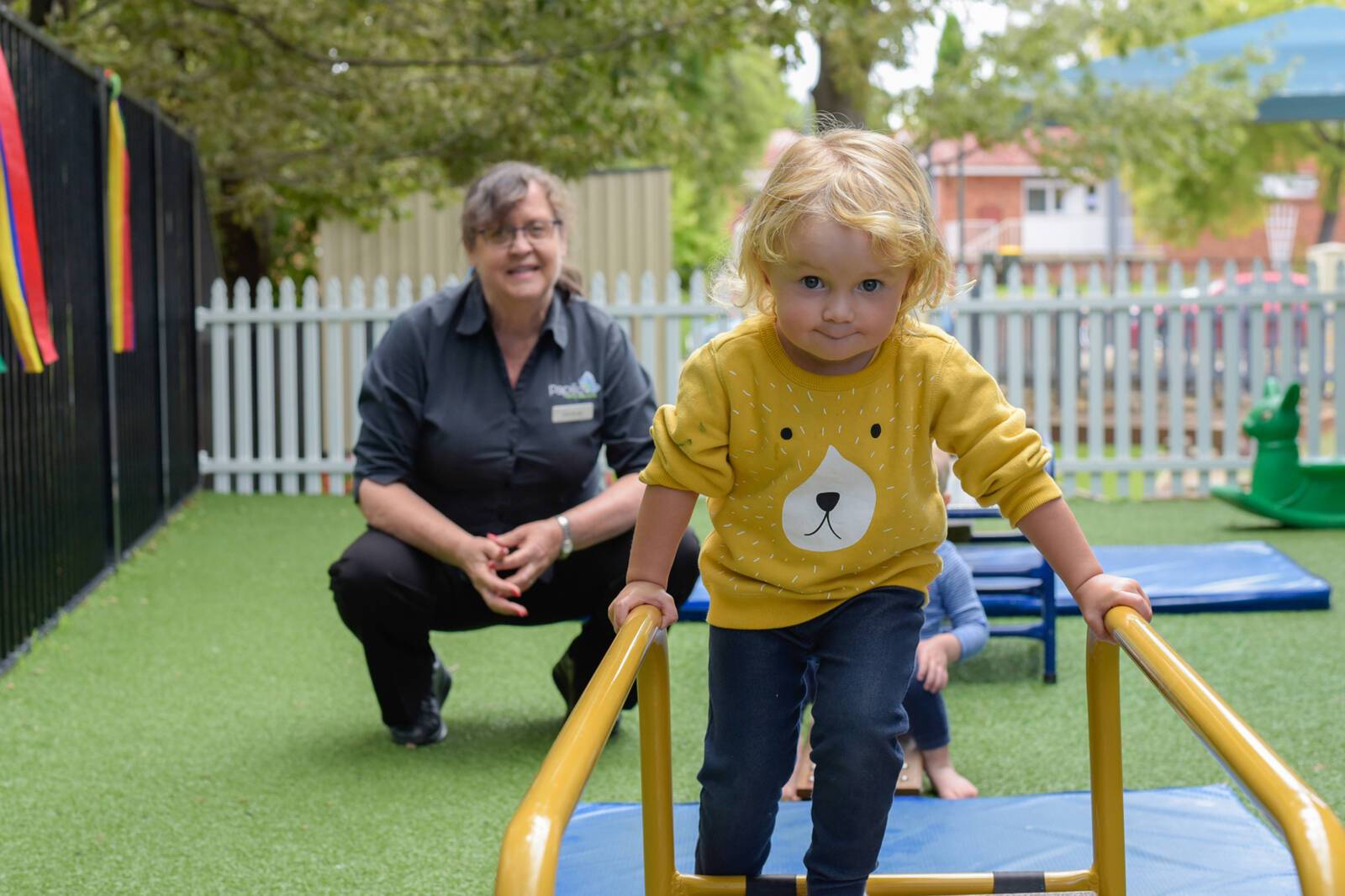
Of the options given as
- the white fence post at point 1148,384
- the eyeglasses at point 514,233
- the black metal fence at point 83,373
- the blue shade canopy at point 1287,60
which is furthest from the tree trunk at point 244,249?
the eyeglasses at point 514,233

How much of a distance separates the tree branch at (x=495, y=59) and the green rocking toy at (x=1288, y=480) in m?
3.56

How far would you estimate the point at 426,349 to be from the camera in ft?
12.7

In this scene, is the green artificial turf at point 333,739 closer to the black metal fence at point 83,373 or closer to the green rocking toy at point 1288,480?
the black metal fence at point 83,373

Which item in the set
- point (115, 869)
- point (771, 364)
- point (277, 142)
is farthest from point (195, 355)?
point (771, 364)

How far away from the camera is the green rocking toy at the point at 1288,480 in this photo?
736cm

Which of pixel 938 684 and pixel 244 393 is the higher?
pixel 244 393

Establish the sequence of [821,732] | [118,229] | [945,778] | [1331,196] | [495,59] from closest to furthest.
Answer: [821,732]
[945,778]
[118,229]
[495,59]
[1331,196]

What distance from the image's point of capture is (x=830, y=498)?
7.30ft

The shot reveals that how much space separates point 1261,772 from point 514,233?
107 inches

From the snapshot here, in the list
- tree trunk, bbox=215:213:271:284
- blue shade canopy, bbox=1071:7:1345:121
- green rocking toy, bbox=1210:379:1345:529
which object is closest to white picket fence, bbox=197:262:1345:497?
green rocking toy, bbox=1210:379:1345:529

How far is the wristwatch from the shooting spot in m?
3.66

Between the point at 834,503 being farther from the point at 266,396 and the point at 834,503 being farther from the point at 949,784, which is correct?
the point at 266,396

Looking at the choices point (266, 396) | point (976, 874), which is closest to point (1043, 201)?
point (266, 396)

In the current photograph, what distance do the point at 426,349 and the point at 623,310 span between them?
534cm
